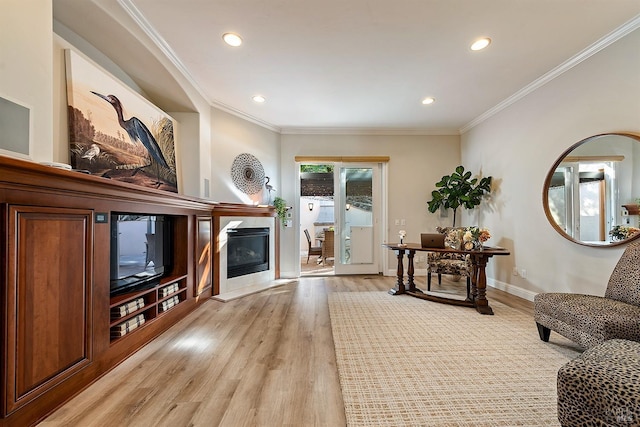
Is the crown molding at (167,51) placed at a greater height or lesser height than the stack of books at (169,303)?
greater

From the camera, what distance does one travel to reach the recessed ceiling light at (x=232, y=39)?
2.37m

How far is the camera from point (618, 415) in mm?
984

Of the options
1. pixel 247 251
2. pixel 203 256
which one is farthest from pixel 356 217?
pixel 203 256

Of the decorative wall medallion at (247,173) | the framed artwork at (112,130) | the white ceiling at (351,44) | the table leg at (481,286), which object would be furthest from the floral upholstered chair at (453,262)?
the framed artwork at (112,130)

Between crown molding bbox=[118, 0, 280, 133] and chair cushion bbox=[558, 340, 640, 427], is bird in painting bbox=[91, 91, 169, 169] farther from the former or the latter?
chair cushion bbox=[558, 340, 640, 427]

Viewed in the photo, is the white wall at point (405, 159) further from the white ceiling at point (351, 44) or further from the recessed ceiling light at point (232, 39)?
the recessed ceiling light at point (232, 39)

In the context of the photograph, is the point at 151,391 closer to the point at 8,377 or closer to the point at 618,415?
the point at 8,377

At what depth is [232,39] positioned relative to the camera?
2.41 m

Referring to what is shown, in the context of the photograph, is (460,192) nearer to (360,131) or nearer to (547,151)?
(547,151)

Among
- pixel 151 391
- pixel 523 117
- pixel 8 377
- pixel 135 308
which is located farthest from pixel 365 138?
pixel 8 377

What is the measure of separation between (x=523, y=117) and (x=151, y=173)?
183 inches

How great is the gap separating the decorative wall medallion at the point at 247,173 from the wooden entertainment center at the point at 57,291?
2.02m

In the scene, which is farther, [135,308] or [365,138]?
[365,138]

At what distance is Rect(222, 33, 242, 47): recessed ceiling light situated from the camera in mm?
2365
